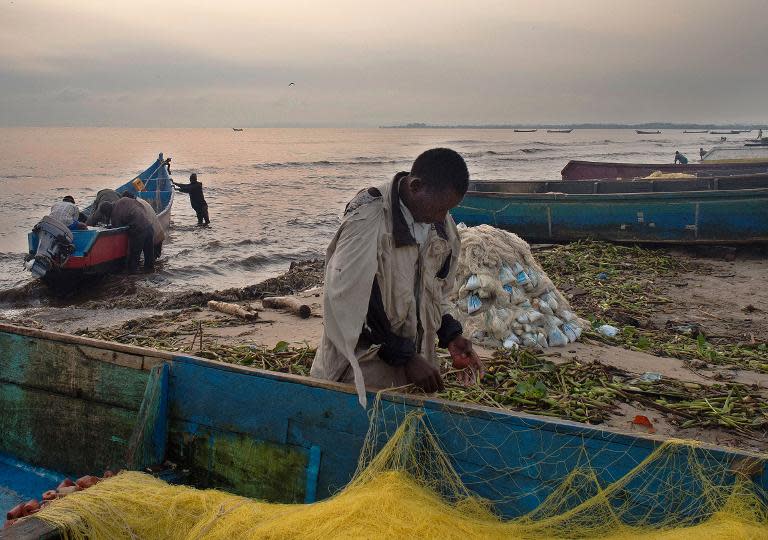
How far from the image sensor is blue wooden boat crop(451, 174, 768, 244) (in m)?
12.4

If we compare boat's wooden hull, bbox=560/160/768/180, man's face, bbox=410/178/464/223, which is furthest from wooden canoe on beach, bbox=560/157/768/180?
man's face, bbox=410/178/464/223

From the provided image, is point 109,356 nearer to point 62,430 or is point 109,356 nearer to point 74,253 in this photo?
point 62,430

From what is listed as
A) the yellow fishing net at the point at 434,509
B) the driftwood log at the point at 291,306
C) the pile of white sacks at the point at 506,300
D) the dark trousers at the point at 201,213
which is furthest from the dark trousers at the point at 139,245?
the yellow fishing net at the point at 434,509

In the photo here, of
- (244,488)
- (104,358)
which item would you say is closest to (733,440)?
(244,488)

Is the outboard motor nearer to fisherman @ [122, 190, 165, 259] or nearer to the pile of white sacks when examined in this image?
fisherman @ [122, 190, 165, 259]

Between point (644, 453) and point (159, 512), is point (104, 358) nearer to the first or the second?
point (159, 512)

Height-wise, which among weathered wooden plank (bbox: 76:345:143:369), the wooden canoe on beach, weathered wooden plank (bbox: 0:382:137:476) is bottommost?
weathered wooden plank (bbox: 0:382:137:476)

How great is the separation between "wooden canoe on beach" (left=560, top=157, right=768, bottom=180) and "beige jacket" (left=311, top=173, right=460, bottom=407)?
18705 mm

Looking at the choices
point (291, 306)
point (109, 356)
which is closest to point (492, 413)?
point (109, 356)

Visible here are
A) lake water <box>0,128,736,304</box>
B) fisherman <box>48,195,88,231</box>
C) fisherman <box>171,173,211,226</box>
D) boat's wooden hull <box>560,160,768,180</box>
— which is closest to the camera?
fisherman <box>48,195,88,231</box>

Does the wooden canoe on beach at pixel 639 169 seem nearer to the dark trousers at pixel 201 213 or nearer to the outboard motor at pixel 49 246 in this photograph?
the dark trousers at pixel 201 213

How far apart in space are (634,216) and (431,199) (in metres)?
11.5

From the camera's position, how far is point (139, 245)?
1445 centimetres

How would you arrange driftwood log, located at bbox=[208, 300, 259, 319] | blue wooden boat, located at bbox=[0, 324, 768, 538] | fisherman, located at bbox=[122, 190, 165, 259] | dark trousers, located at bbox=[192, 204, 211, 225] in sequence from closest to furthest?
1. blue wooden boat, located at bbox=[0, 324, 768, 538]
2. driftwood log, located at bbox=[208, 300, 259, 319]
3. fisherman, located at bbox=[122, 190, 165, 259]
4. dark trousers, located at bbox=[192, 204, 211, 225]
